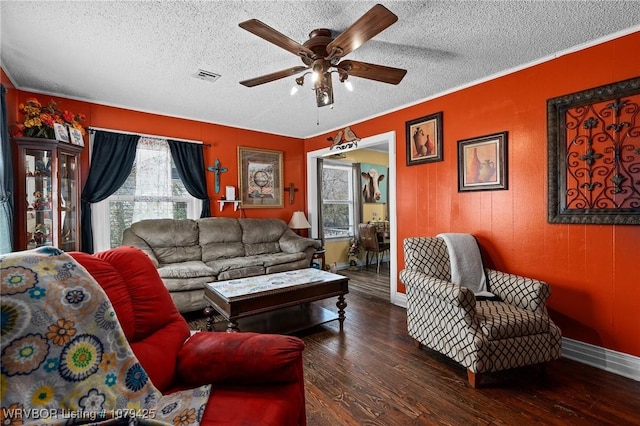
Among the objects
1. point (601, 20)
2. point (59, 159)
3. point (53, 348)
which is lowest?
point (53, 348)

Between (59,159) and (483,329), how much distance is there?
398 cm

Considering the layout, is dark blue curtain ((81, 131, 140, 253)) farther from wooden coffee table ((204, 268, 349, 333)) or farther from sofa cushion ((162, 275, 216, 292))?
wooden coffee table ((204, 268, 349, 333))

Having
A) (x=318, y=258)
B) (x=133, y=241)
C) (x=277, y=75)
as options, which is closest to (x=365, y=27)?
(x=277, y=75)

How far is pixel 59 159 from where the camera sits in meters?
2.85

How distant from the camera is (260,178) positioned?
4.84 metres

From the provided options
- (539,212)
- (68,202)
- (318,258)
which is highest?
(68,202)

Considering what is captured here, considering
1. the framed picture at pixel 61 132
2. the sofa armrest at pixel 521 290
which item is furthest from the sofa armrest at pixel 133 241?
the sofa armrest at pixel 521 290

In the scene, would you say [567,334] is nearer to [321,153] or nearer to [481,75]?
[481,75]

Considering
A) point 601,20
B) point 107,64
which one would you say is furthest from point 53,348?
point 601,20

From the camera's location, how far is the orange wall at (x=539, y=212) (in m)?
2.14

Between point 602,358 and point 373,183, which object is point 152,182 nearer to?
point 373,183

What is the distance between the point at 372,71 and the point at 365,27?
0.51 metres

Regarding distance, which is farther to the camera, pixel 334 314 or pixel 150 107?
pixel 150 107

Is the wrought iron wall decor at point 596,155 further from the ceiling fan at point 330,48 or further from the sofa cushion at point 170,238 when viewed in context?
the sofa cushion at point 170,238
